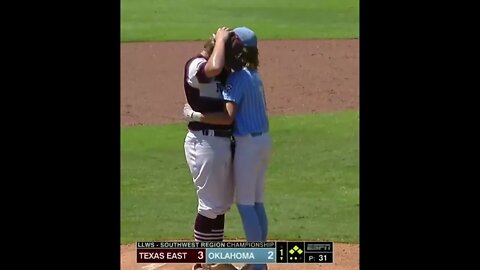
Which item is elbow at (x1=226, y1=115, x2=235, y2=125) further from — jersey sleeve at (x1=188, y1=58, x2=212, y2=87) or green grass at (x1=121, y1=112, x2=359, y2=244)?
green grass at (x1=121, y1=112, x2=359, y2=244)

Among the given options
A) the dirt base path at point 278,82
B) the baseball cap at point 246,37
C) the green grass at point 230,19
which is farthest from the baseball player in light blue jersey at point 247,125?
the dirt base path at point 278,82

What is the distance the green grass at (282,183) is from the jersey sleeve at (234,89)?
4.54 ft

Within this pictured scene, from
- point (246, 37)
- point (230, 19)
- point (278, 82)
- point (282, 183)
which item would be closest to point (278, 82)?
point (278, 82)

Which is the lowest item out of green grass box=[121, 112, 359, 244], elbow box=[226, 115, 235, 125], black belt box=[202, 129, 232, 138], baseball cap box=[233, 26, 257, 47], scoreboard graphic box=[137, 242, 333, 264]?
scoreboard graphic box=[137, 242, 333, 264]

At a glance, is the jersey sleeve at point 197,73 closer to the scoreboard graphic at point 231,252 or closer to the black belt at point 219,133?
the black belt at point 219,133

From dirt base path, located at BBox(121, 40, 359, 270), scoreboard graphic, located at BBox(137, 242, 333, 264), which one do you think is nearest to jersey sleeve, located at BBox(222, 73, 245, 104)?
scoreboard graphic, located at BBox(137, 242, 333, 264)

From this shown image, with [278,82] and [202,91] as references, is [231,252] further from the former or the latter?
[278,82]

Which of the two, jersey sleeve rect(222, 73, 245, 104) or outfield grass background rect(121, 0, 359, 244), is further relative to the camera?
outfield grass background rect(121, 0, 359, 244)

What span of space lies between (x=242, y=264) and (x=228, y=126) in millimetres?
879

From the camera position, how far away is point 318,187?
26.8 ft

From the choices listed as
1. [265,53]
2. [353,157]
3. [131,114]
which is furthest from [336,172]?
[265,53]

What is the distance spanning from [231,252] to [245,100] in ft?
3.12

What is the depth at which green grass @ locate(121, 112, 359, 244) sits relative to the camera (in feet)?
23.8

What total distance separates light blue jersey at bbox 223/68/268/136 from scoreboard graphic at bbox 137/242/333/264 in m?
0.73
